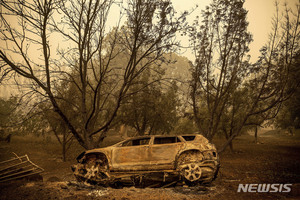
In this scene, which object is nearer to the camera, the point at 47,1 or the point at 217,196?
the point at 217,196

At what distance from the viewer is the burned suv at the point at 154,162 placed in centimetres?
533

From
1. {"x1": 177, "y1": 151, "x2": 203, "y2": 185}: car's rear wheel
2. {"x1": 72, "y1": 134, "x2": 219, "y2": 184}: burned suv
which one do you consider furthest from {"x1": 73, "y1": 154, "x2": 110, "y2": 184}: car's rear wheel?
{"x1": 177, "y1": 151, "x2": 203, "y2": 185}: car's rear wheel

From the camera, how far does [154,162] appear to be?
556 centimetres

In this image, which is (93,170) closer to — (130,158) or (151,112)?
(130,158)

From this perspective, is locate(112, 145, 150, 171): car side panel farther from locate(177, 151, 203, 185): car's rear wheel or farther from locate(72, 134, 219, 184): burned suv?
locate(177, 151, 203, 185): car's rear wheel

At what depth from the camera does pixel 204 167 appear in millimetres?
5320

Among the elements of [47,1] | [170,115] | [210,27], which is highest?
[210,27]

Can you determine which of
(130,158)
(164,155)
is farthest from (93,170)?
(164,155)

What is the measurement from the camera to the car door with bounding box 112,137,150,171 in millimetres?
5633

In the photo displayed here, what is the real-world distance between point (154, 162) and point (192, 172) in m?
1.24

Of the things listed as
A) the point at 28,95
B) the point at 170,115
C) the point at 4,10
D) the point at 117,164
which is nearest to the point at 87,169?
the point at 117,164

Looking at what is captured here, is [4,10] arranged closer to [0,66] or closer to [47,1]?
[47,1]

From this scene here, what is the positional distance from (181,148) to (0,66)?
630 centimetres

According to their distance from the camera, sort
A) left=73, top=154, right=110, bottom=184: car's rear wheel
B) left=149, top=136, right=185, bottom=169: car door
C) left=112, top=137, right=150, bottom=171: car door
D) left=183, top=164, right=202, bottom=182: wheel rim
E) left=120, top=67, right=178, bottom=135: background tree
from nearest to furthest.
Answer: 1. left=183, top=164, right=202, bottom=182: wheel rim
2. left=149, top=136, right=185, bottom=169: car door
3. left=112, top=137, right=150, bottom=171: car door
4. left=73, top=154, right=110, bottom=184: car's rear wheel
5. left=120, top=67, right=178, bottom=135: background tree
